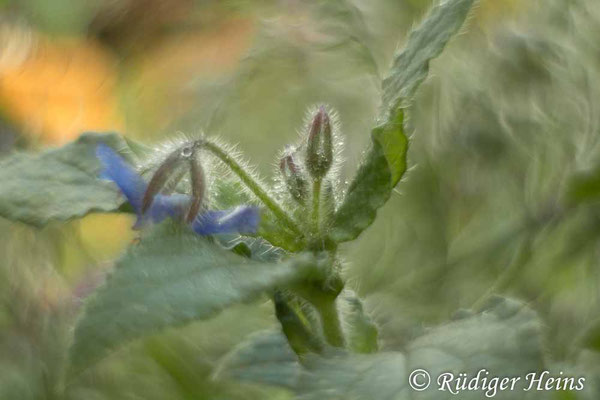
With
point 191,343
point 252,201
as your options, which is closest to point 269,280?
point 252,201

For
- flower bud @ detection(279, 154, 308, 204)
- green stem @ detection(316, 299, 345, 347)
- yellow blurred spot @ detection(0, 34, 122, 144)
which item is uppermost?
yellow blurred spot @ detection(0, 34, 122, 144)

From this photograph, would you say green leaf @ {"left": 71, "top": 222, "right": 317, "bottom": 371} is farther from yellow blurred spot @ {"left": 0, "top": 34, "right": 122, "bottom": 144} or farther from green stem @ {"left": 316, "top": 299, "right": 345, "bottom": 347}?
yellow blurred spot @ {"left": 0, "top": 34, "right": 122, "bottom": 144}

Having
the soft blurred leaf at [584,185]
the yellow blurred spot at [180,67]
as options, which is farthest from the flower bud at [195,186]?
the yellow blurred spot at [180,67]

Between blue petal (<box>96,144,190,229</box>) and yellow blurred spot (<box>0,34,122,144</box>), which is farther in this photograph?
yellow blurred spot (<box>0,34,122,144</box>)

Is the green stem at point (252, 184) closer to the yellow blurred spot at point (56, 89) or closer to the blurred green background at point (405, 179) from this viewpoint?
the blurred green background at point (405, 179)

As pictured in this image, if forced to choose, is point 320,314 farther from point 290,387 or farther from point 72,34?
point 72,34

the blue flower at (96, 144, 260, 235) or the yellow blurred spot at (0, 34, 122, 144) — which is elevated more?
the yellow blurred spot at (0, 34, 122, 144)

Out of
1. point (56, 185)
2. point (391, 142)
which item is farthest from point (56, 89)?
point (391, 142)

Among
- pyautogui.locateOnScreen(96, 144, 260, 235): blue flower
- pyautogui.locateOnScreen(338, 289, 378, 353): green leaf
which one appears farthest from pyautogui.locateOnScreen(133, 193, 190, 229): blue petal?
pyautogui.locateOnScreen(338, 289, 378, 353): green leaf
